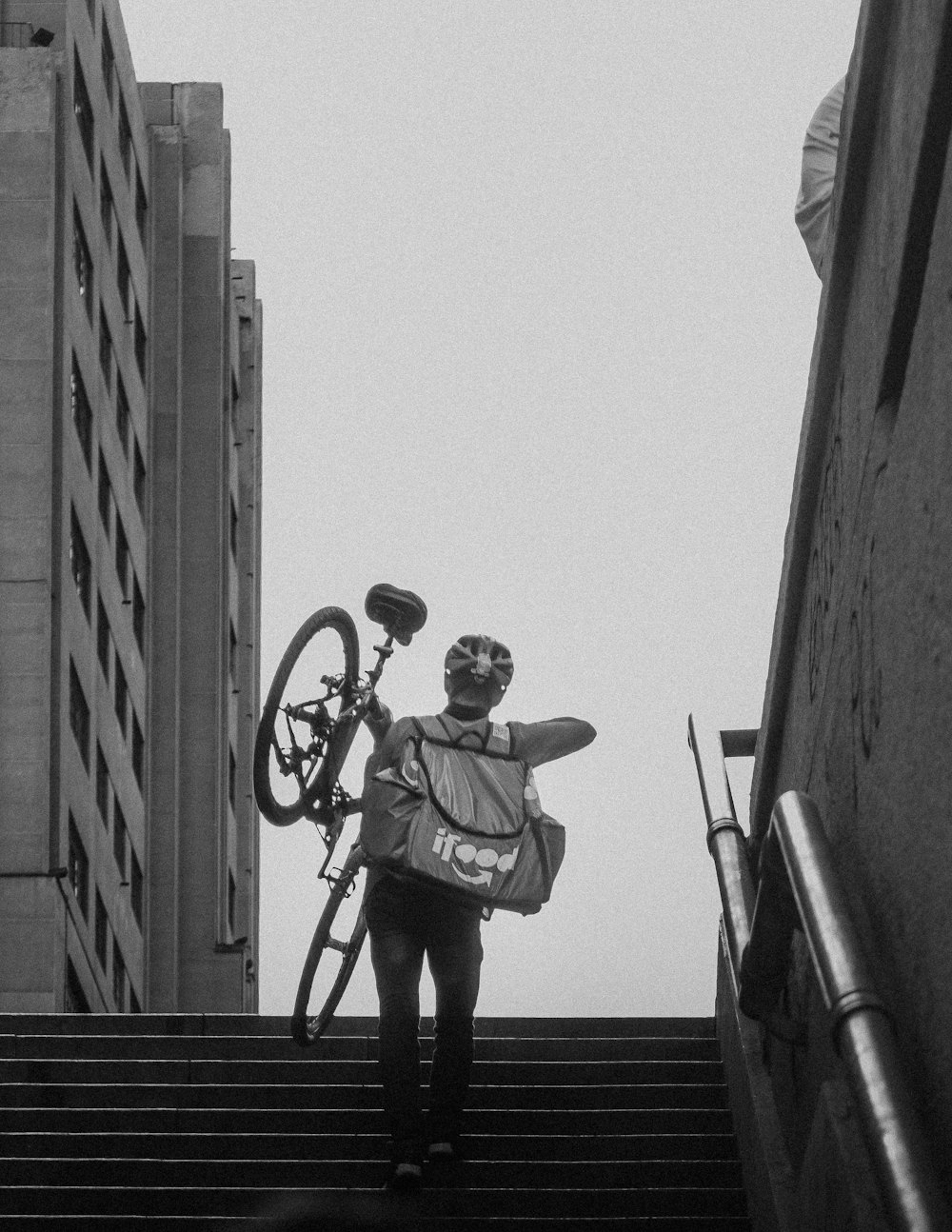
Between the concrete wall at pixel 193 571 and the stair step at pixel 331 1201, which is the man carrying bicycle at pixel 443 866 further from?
the concrete wall at pixel 193 571

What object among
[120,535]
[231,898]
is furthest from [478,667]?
A: [231,898]

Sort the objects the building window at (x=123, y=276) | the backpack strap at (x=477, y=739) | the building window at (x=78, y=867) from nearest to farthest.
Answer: the backpack strap at (x=477, y=739) < the building window at (x=78, y=867) < the building window at (x=123, y=276)

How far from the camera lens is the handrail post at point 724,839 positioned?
6.71 metres

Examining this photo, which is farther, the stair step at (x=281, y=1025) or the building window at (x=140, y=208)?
the building window at (x=140, y=208)

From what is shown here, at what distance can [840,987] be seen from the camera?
4.34 meters

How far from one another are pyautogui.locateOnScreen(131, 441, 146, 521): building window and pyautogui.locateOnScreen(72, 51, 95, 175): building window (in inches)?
315

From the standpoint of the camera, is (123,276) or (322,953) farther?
(123,276)

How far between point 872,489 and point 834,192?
0.86 metres

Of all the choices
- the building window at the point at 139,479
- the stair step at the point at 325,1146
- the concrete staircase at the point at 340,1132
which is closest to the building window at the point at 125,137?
the building window at the point at 139,479

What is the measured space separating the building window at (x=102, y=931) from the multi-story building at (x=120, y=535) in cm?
9

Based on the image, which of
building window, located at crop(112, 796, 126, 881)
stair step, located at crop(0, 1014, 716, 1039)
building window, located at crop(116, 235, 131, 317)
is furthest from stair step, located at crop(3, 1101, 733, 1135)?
building window, located at crop(116, 235, 131, 317)

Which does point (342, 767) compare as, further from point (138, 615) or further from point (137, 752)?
point (138, 615)

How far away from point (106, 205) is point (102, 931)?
13559 millimetres

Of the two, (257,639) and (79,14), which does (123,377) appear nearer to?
(79,14)
